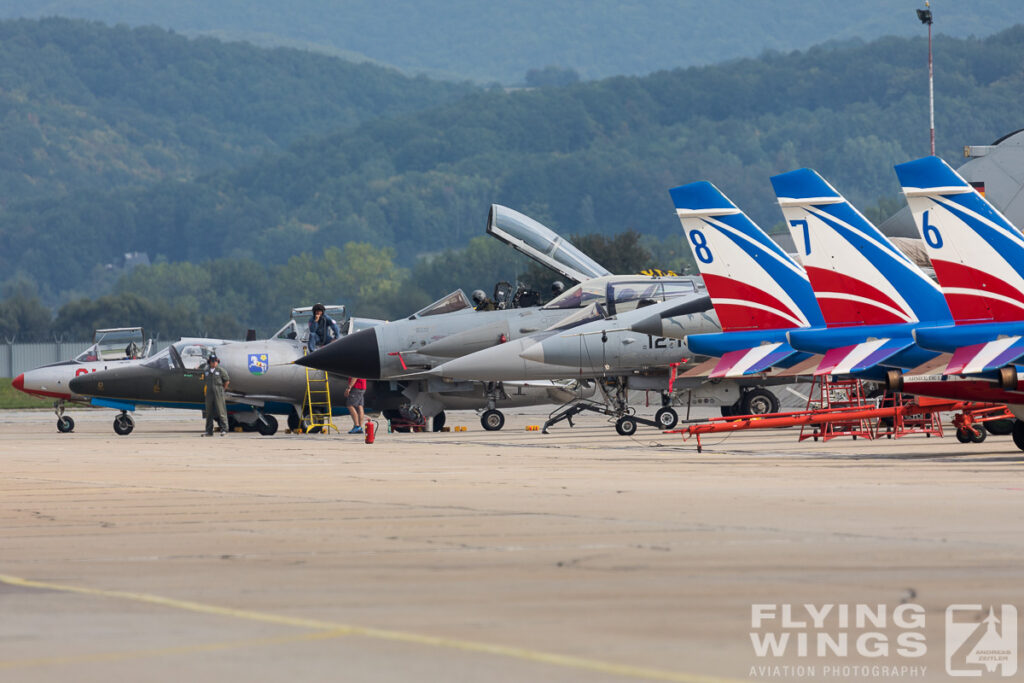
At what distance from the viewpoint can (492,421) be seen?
2531cm

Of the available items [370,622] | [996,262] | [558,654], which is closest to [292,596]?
[370,622]

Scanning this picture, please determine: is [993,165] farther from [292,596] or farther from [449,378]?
[292,596]

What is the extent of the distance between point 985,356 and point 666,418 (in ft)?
28.1

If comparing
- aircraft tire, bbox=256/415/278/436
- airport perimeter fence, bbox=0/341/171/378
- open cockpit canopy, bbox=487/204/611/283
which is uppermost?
airport perimeter fence, bbox=0/341/171/378

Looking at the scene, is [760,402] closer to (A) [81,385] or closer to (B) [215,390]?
(B) [215,390]

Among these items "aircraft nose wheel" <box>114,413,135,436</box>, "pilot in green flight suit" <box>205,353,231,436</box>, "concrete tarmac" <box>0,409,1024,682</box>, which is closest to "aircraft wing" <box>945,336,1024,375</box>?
"concrete tarmac" <box>0,409,1024,682</box>

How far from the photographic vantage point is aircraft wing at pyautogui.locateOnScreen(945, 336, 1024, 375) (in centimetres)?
1456

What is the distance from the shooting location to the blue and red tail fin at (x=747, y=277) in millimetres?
19438

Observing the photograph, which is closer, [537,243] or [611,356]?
[611,356]

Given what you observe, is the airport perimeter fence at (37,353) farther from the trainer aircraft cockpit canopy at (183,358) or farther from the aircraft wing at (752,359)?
the aircraft wing at (752,359)

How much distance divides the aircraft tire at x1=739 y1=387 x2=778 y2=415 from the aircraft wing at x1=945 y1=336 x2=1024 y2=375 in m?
8.48

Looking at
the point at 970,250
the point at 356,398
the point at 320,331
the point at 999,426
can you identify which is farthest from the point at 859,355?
the point at 320,331

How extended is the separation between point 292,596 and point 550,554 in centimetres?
173

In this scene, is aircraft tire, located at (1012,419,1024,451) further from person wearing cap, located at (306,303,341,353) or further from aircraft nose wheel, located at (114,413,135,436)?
aircraft nose wheel, located at (114,413,135,436)
